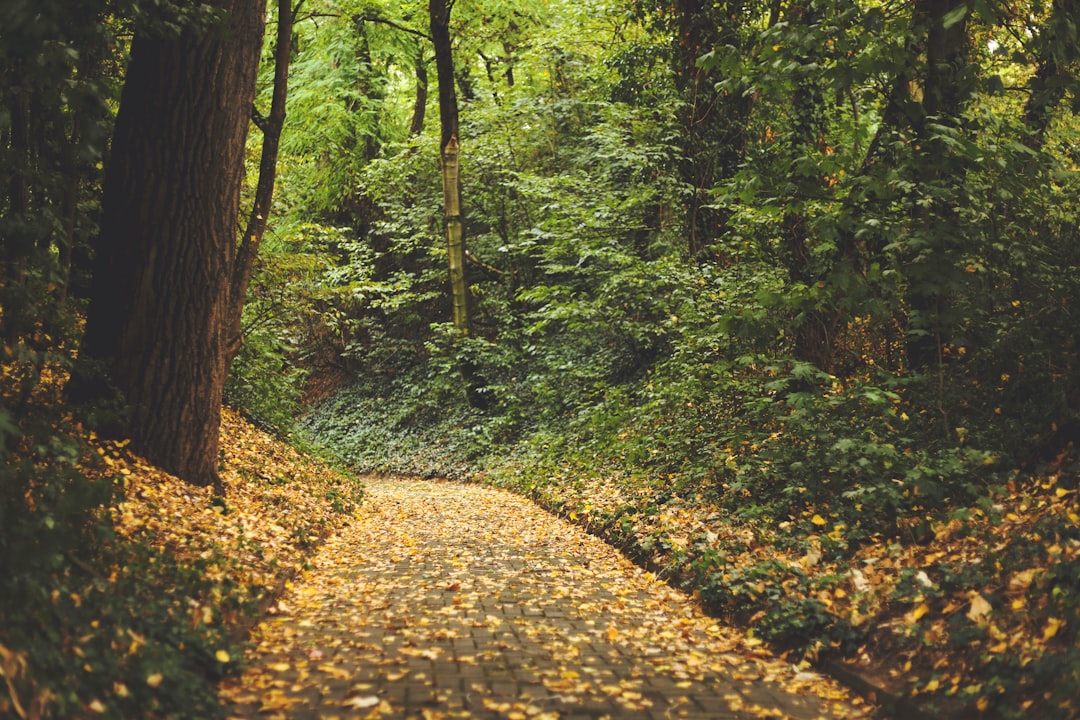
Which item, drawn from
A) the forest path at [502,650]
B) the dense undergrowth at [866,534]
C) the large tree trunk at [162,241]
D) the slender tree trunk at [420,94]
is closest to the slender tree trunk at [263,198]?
the large tree trunk at [162,241]

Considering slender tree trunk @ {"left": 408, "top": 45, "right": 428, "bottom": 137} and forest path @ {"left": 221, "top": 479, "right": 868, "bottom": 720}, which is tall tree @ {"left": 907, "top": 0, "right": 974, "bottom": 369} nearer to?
forest path @ {"left": 221, "top": 479, "right": 868, "bottom": 720}

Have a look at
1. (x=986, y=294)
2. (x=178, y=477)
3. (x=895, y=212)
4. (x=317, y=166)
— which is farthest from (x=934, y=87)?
(x=317, y=166)

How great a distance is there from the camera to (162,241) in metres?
7.90

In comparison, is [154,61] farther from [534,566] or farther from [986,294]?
[986,294]

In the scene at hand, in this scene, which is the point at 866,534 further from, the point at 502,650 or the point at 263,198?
the point at 263,198

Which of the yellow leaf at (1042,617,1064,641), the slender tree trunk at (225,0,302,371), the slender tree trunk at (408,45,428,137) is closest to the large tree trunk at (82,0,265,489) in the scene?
the slender tree trunk at (225,0,302,371)

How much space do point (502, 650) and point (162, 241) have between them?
514 cm

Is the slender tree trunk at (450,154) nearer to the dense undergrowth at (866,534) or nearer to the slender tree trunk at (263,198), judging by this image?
the slender tree trunk at (263,198)

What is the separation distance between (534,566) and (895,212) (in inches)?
192

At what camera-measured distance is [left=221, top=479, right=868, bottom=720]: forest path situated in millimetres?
4473

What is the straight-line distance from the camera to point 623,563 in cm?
865

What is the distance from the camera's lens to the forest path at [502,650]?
4.47 meters

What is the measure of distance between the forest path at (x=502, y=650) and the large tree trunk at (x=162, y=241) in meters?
2.19

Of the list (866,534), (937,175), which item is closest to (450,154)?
(937,175)
